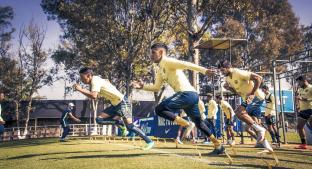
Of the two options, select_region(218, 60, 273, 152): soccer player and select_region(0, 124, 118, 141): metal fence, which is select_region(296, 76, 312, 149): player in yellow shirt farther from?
select_region(0, 124, 118, 141): metal fence

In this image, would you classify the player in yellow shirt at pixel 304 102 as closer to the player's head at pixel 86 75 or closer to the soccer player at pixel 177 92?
the soccer player at pixel 177 92

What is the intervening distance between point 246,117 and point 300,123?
13.8 feet

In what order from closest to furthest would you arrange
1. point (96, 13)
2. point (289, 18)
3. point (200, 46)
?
point (200, 46) < point (96, 13) < point (289, 18)

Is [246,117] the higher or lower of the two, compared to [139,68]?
lower

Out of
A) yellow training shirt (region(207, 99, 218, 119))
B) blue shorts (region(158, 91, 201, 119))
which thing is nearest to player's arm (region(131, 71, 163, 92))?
blue shorts (region(158, 91, 201, 119))

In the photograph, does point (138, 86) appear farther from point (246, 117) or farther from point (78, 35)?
point (78, 35)

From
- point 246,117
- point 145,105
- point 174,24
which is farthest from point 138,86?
point 145,105

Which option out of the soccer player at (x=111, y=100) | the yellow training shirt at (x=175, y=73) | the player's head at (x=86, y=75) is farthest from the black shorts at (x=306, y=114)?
the player's head at (x=86, y=75)

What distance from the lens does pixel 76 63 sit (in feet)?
120

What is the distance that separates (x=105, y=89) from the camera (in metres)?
8.80

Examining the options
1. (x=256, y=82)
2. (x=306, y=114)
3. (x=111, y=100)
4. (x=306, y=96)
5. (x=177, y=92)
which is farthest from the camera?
(x=306, y=114)

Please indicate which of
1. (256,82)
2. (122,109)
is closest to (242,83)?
(256,82)

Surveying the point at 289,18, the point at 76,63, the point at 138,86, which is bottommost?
the point at 138,86

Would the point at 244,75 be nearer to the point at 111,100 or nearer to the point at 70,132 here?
the point at 111,100
